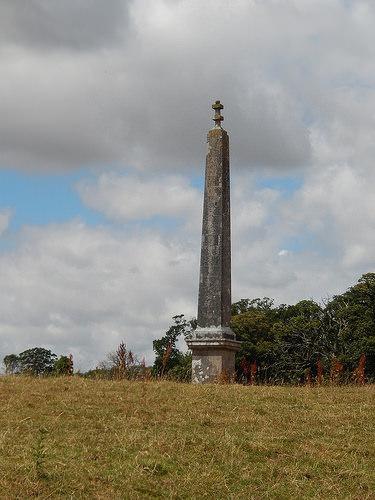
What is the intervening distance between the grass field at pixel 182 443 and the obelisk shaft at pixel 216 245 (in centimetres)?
379

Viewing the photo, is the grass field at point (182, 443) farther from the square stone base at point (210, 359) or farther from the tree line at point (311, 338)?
the tree line at point (311, 338)

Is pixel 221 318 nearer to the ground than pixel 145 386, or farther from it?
farther from it

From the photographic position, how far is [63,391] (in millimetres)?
13258

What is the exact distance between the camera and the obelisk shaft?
17312mm

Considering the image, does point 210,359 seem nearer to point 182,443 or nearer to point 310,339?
point 182,443

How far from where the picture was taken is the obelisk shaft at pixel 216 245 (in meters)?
17.3

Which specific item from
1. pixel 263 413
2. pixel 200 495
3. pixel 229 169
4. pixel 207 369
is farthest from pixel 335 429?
pixel 229 169

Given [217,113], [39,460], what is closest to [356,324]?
[217,113]

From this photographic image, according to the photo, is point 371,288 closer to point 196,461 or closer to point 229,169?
point 229,169

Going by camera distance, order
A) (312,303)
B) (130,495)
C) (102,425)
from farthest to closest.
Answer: (312,303)
(102,425)
(130,495)

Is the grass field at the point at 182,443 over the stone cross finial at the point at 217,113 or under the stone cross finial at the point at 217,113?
under

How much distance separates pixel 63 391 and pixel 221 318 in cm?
503

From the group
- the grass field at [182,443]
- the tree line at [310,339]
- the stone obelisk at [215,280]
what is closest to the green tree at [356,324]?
the tree line at [310,339]

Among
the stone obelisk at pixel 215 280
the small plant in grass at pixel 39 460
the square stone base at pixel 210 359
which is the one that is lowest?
the small plant in grass at pixel 39 460
